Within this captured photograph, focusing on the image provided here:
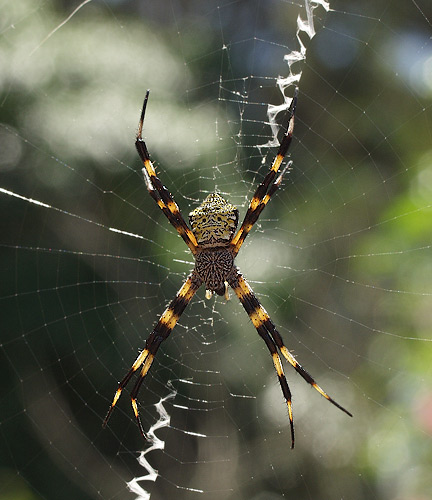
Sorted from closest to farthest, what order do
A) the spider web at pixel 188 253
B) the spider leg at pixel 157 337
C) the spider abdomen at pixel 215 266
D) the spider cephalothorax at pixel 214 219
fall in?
the spider cephalothorax at pixel 214 219
the spider leg at pixel 157 337
the spider abdomen at pixel 215 266
the spider web at pixel 188 253

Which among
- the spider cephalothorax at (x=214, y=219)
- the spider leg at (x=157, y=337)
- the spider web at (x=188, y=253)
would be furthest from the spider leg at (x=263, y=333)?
the spider web at (x=188, y=253)

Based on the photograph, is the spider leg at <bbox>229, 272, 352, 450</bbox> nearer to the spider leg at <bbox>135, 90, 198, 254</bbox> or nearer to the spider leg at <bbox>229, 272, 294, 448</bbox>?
the spider leg at <bbox>229, 272, 294, 448</bbox>

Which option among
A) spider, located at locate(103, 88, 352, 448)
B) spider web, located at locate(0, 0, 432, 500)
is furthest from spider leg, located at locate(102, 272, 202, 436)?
spider web, located at locate(0, 0, 432, 500)

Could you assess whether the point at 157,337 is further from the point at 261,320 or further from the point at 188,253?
the point at 188,253

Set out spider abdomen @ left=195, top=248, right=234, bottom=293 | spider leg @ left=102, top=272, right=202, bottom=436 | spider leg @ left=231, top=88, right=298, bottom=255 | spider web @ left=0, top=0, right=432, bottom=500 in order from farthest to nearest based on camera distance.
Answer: spider web @ left=0, top=0, right=432, bottom=500
spider abdomen @ left=195, top=248, right=234, bottom=293
spider leg @ left=102, top=272, right=202, bottom=436
spider leg @ left=231, top=88, right=298, bottom=255

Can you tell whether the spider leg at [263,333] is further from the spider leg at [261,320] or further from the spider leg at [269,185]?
the spider leg at [269,185]

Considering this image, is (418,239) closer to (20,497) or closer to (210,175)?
(210,175)

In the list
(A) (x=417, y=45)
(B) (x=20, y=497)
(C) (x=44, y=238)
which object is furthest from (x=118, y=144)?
(B) (x=20, y=497)
